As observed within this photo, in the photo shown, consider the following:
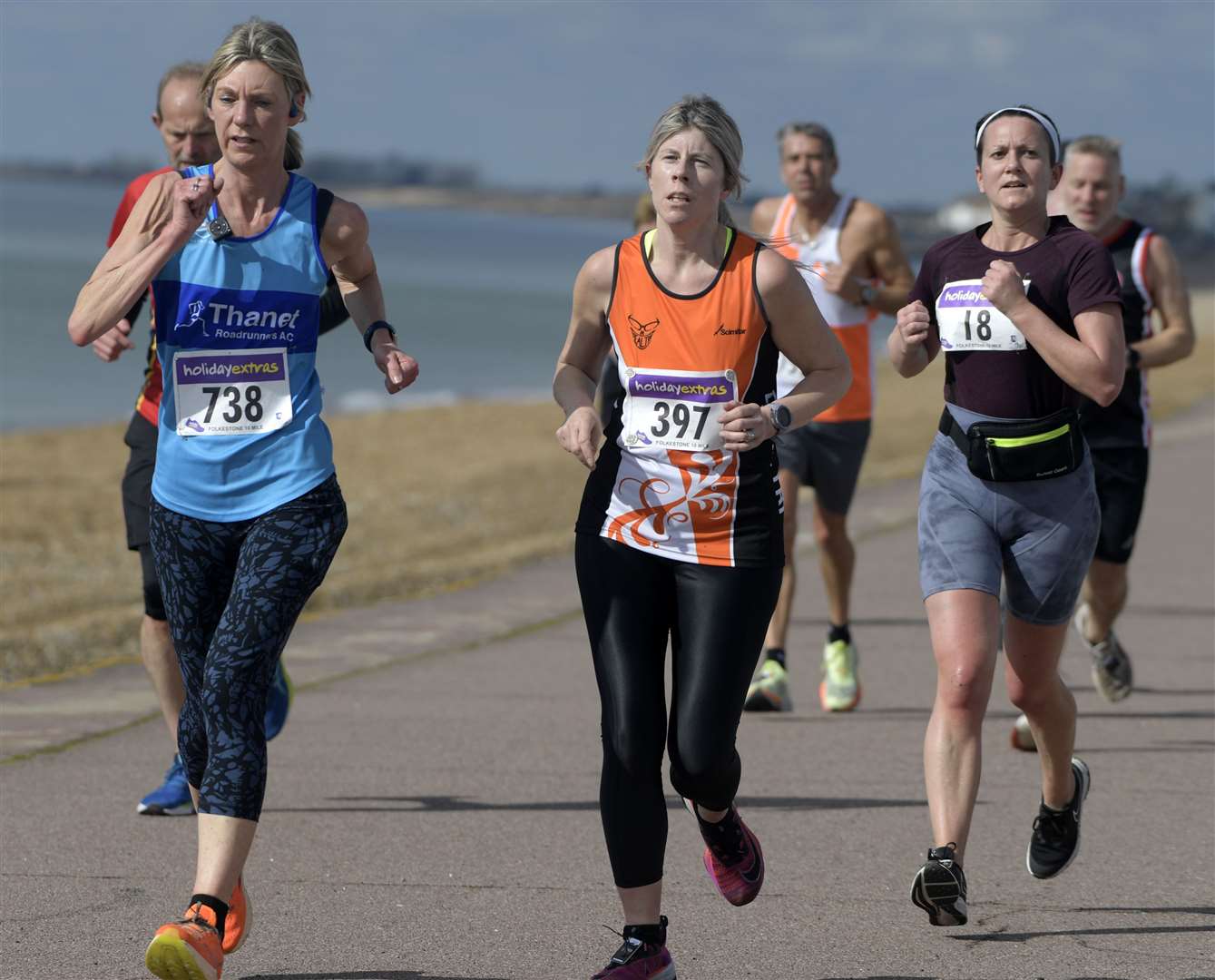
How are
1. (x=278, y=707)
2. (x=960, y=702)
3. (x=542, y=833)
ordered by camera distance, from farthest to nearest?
(x=278, y=707) < (x=542, y=833) < (x=960, y=702)

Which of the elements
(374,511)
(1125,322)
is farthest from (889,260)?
(374,511)

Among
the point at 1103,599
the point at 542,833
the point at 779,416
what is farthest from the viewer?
the point at 1103,599

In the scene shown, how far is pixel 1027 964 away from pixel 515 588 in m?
7.12

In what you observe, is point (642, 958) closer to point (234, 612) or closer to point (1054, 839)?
point (234, 612)

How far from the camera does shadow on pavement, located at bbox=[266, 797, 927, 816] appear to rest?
21.2 ft

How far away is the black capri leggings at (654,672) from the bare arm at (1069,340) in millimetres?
973

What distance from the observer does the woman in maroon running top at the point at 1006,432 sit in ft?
16.5

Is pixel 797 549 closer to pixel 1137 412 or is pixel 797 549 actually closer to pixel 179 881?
pixel 1137 412

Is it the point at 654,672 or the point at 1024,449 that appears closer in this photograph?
the point at 654,672

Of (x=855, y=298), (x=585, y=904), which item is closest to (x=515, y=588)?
(x=855, y=298)

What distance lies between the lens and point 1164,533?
14.3 metres

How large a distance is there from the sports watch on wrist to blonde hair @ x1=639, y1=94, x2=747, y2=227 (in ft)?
1.76

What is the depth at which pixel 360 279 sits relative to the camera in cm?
498

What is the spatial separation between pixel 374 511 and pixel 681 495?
1263cm
